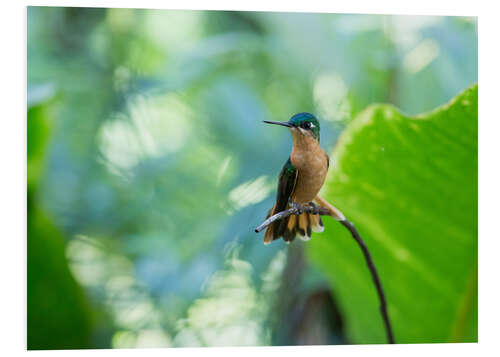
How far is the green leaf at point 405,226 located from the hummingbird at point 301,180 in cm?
3

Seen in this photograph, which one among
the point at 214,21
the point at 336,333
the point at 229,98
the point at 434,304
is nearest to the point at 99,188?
the point at 229,98

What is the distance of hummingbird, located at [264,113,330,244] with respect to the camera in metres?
1.10

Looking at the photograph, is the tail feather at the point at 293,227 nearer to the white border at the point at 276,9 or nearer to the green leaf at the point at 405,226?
the green leaf at the point at 405,226

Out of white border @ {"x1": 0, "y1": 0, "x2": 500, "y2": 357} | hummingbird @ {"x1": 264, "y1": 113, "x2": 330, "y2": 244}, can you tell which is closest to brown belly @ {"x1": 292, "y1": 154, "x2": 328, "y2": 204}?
hummingbird @ {"x1": 264, "y1": 113, "x2": 330, "y2": 244}

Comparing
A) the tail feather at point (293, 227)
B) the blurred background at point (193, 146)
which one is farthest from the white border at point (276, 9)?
the tail feather at point (293, 227)

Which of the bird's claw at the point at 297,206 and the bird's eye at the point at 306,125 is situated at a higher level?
the bird's eye at the point at 306,125

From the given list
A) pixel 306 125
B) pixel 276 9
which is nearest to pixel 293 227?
pixel 306 125

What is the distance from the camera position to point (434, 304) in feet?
3.59

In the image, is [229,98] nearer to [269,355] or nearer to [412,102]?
[412,102]

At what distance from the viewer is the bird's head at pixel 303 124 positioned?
3.89 ft

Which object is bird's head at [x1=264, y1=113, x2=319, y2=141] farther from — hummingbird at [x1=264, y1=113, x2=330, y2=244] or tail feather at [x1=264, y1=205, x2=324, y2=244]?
tail feather at [x1=264, y1=205, x2=324, y2=244]

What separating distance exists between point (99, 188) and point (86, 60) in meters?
0.29

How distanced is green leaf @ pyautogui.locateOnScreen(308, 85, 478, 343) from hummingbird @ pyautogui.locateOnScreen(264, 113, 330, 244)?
0.03 meters

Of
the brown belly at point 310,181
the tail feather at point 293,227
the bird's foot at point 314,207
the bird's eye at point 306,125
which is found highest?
the bird's eye at point 306,125
